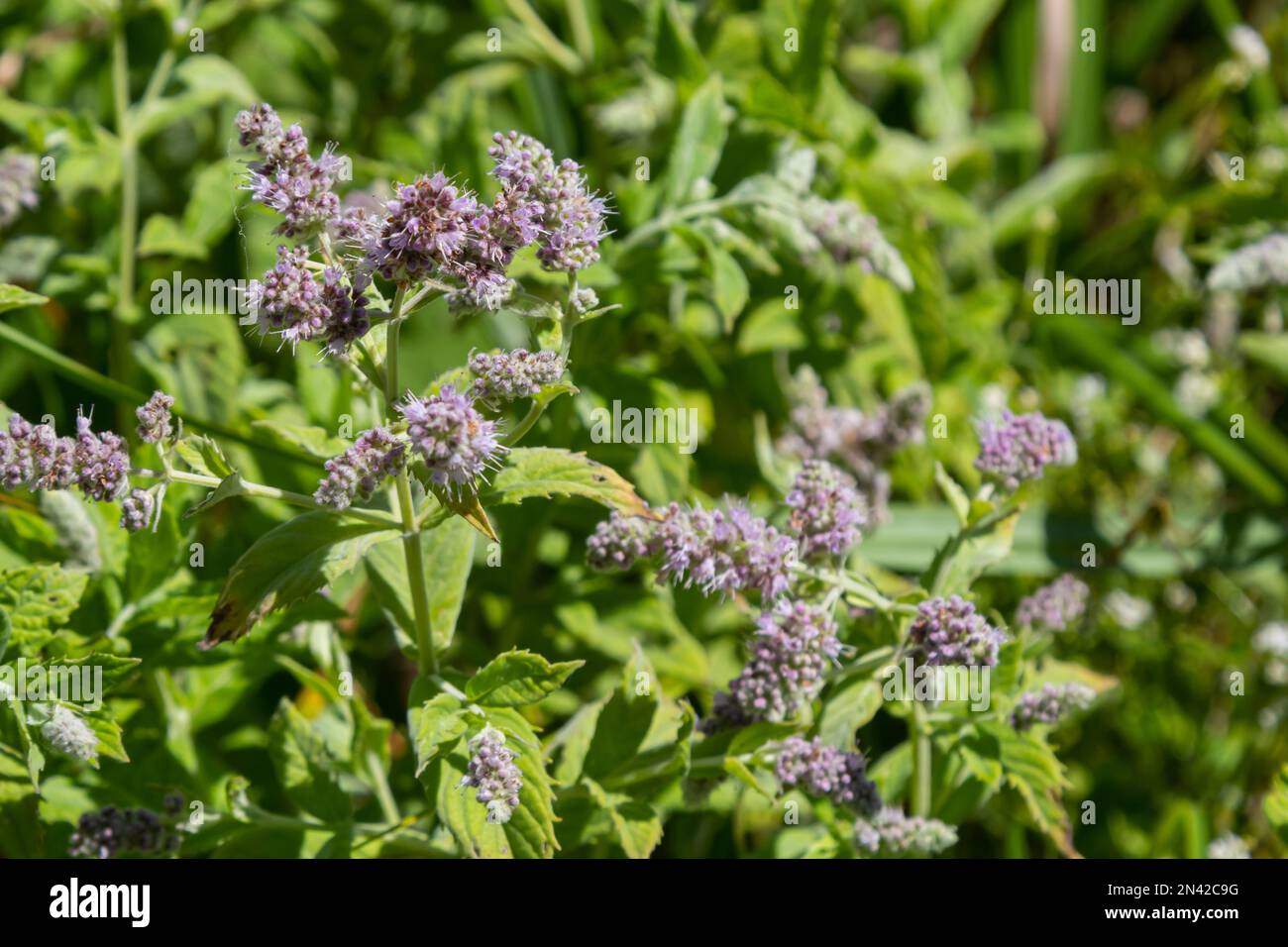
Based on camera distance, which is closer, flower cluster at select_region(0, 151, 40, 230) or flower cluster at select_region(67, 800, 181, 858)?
flower cluster at select_region(67, 800, 181, 858)

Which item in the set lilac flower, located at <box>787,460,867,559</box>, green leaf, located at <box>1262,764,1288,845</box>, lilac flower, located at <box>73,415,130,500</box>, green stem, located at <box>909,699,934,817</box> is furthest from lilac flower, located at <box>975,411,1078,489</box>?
lilac flower, located at <box>73,415,130,500</box>

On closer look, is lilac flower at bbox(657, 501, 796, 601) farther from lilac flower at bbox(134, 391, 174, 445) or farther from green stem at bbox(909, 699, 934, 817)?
lilac flower at bbox(134, 391, 174, 445)

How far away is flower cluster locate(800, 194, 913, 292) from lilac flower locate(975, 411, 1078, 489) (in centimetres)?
40

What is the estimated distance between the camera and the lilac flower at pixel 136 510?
163cm

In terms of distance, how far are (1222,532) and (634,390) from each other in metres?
1.57

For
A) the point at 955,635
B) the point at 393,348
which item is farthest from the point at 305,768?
the point at 955,635

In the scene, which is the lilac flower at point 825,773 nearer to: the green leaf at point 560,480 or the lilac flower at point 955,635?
the lilac flower at point 955,635

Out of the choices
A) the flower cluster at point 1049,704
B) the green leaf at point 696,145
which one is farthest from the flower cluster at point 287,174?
the flower cluster at point 1049,704

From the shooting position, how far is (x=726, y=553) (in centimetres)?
185

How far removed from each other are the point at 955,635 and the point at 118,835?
1203mm

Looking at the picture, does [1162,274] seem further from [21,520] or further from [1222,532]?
[21,520]

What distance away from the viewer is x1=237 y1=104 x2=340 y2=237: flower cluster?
1611mm

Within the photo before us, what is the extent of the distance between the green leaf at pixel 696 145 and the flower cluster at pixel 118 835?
139 cm
